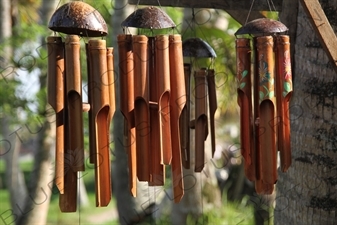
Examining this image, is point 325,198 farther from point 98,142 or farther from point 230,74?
point 230,74

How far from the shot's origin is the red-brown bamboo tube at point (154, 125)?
103 inches

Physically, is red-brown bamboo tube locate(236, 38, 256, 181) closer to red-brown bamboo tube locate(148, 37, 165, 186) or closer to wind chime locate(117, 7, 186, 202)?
wind chime locate(117, 7, 186, 202)

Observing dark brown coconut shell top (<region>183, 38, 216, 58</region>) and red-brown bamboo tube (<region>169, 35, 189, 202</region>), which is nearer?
red-brown bamboo tube (<region>169, 35, 189, 202</region>)

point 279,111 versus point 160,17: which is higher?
point 160,17

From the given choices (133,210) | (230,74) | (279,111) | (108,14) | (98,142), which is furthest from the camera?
(230,74)

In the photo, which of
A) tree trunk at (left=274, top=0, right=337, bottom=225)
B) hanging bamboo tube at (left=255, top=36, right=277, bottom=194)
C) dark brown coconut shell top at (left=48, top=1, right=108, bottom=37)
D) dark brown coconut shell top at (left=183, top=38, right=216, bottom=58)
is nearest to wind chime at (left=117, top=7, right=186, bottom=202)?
dark brown coconut shell top at (left=48, top=1, right=108, bottom=37)

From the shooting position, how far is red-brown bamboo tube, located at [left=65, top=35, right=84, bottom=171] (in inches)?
97.2

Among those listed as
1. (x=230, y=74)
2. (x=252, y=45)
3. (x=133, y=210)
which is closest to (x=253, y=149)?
(x=252, y=45)

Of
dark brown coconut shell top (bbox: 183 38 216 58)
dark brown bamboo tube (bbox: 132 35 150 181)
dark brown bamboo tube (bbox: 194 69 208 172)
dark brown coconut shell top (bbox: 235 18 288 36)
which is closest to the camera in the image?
dark brown bamboo tube (bbox: 132 35 150 181)

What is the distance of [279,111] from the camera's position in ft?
9.10

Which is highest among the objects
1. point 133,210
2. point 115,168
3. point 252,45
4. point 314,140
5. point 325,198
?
point 252,45

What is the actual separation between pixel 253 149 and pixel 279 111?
221 mm

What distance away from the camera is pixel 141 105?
2.63 m

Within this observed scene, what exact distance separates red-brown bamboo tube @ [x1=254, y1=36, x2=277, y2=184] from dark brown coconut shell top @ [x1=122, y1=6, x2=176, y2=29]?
0.43 metres
